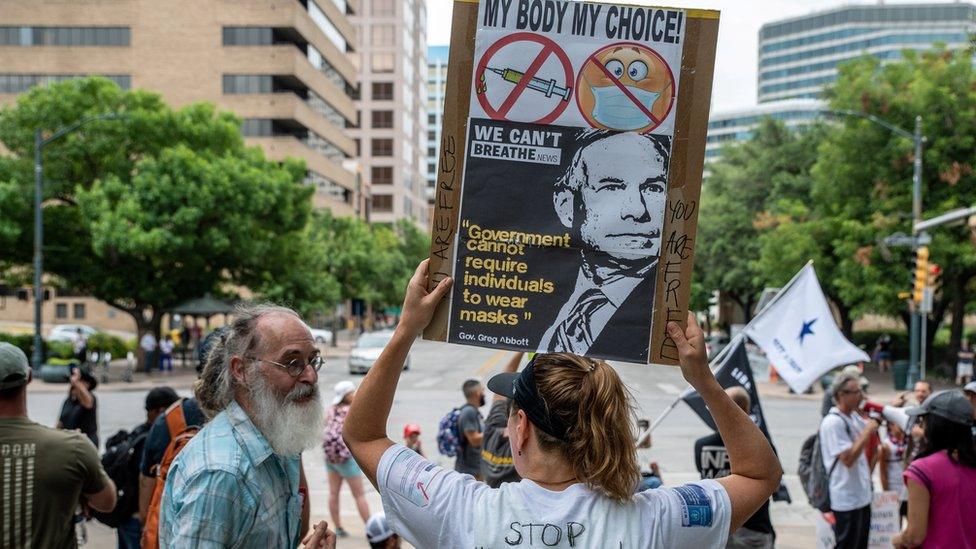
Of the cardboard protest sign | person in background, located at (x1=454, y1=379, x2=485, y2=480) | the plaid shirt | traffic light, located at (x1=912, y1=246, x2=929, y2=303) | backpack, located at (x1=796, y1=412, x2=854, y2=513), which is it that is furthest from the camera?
traffic light, located at (x1=912, y1=246, x2=929, y2=303)

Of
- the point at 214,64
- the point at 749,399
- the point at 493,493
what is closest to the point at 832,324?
the point at 749,399

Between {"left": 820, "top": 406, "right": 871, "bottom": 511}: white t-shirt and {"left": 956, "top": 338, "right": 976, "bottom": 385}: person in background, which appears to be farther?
{"left": 956, "top": 338, "right": 976, "bottom": 385}: person in background

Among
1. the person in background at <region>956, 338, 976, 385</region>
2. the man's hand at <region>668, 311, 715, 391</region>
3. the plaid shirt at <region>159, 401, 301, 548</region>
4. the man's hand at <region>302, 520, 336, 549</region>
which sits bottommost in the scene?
the person in background at <region>956, 338, 976, 385</region>

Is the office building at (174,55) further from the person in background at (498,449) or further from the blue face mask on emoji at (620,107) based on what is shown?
the blue face mask on emoji at (620,107)

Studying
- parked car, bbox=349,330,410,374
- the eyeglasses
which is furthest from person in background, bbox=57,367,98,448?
parked car, bbox=349,330,410,374

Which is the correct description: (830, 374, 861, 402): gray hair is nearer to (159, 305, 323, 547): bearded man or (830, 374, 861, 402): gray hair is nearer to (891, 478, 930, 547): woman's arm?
(891, 478, 930, 547): woman's arm

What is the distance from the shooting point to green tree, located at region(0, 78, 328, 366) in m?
32.1

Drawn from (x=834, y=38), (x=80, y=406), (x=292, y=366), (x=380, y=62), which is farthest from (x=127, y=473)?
(x=834, y=38)

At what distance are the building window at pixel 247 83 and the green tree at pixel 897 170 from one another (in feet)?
126

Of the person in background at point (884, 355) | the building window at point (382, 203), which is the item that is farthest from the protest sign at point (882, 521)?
the building window at point (382, 203)

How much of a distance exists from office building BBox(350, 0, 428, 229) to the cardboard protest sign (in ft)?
335

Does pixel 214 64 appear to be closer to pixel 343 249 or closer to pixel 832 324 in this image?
pixel 343 249

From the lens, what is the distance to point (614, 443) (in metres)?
2.29

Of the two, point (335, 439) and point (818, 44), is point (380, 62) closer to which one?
point (335, 439)
